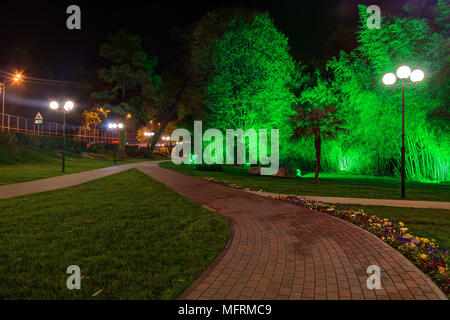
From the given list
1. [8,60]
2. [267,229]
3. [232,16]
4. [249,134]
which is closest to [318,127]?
[249,134]

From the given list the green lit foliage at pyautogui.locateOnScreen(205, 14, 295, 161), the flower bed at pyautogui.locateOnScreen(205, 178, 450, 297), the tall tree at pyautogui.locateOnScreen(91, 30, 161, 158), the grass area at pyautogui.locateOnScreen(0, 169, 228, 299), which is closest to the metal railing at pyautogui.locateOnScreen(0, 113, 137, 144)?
the tall tree at pyautogui.locateOnScreen(91, 30, 161, 158)

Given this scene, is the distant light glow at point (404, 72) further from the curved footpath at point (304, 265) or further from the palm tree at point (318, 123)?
the curved footpath at point (304, 265)

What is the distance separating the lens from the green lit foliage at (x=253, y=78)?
2090 centimetres

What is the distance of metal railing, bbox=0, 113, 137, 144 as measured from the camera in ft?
97.7

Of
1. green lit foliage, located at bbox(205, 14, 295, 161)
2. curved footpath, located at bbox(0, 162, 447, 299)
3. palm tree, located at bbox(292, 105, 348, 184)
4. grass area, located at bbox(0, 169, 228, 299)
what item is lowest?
curved footpath, located at bbox(0, 162, 447, 299)

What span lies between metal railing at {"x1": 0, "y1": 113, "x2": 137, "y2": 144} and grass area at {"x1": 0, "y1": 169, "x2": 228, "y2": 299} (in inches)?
1011

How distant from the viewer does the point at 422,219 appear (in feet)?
22.3

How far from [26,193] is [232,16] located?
69.0 ft

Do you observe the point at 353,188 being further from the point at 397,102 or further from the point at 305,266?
the point at 305,266

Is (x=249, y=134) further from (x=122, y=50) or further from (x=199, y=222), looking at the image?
(x=122, y=50)

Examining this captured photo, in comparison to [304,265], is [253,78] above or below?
above

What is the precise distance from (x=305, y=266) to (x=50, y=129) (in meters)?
42.1

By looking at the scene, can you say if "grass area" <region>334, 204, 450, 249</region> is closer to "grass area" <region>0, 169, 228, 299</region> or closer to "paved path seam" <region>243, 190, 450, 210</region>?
"paved path seam" <region>243, 190, 450, 210</region>

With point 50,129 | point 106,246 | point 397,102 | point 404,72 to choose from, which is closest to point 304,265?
point 106,246
